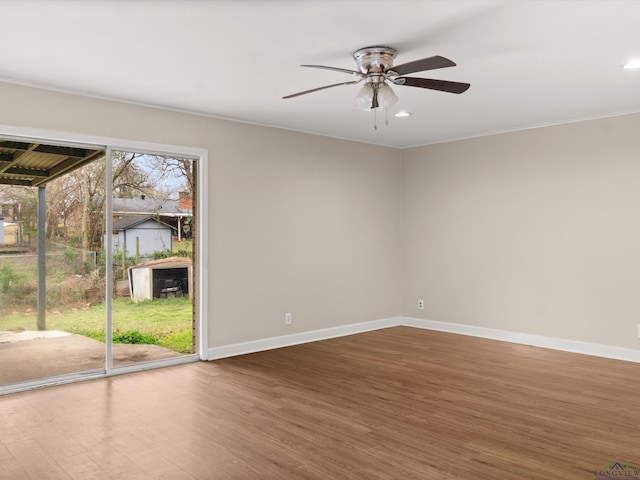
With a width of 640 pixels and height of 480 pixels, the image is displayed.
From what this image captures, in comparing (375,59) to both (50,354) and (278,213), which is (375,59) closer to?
(278,213)

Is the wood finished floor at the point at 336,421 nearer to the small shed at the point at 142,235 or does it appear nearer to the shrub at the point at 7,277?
the shrub at the point at 7,277

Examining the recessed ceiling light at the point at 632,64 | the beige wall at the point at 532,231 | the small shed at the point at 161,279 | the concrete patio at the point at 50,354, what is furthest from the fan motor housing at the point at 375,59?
the concrete patio at the point at 50,354

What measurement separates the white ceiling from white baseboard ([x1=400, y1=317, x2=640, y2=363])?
Answer: 2.40m

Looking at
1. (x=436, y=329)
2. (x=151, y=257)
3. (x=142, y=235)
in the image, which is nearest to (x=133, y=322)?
(x=151, y=257)

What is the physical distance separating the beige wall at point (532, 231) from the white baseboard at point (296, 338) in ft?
1.91

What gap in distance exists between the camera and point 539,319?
5715mm

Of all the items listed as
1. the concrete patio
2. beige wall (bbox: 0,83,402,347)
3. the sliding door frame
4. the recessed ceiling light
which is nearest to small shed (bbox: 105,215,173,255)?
the sliding door frame

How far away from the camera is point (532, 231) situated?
19.0ft

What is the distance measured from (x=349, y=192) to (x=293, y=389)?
10.0 feet

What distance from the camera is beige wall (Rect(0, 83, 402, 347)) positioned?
4613mm

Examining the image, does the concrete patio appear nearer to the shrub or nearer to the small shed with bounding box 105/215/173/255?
the shrub

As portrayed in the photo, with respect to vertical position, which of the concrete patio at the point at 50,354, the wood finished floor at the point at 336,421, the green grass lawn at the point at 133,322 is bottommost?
the wood finished floor at the point at 336,421

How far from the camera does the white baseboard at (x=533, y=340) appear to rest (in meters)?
5.12

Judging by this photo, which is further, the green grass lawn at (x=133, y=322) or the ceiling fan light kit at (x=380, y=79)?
Answer: the green grass lawn at (x=133, y=322)
